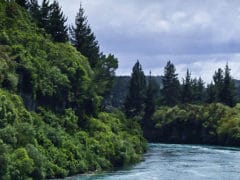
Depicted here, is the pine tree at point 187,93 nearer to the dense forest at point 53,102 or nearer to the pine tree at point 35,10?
the dense forest at point 53,102

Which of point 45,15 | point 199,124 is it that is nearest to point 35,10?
point 45,15

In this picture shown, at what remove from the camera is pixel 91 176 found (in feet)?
185

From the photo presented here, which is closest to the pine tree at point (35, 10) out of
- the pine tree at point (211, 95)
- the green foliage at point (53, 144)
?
the green foliage at point (53, 144)

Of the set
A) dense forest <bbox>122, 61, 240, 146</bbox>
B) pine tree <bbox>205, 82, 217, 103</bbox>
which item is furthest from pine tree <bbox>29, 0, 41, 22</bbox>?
pine tree <bbox>205, 82, 217, 103</bbox>

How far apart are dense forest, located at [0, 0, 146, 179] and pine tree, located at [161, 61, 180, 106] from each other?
238 feet

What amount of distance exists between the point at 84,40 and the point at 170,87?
75.9 metres

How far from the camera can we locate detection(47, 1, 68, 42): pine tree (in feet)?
278

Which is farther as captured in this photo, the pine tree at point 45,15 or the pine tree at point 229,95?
the pine tree at point 229,95

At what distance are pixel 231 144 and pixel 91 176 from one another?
65994mm

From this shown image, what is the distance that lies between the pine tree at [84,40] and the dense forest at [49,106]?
9.22ft

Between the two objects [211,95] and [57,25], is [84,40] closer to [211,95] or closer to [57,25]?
[57,25]

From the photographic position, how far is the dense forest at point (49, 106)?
50.9 metres

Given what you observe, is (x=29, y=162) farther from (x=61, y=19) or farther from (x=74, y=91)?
(x=61, y=19)

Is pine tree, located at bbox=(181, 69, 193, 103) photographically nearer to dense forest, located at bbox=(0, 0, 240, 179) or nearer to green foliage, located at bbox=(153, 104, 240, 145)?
green foliage, located at bbox=(153, 104, 240, 145)
